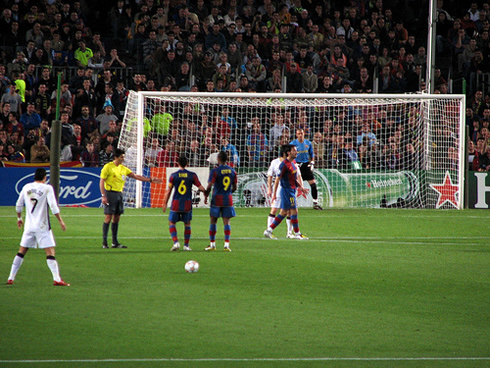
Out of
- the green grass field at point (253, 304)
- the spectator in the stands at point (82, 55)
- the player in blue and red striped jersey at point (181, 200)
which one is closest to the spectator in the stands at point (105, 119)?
the spectator in the stands at point (82, 55)

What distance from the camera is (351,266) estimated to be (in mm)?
12961

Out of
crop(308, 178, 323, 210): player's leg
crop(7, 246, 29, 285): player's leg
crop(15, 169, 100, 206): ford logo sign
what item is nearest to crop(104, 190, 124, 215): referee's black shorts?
crop(7, 246, 29, 285): player's leg

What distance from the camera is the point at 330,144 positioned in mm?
24375

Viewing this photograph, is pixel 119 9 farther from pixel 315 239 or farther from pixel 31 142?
pixel 315 239

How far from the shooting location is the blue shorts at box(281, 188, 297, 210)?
1608cm

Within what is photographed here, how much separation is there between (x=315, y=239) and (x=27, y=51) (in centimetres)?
1341

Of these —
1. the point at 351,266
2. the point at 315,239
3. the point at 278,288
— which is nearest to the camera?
the point at 278,288

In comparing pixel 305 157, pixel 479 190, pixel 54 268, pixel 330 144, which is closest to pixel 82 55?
pixel 330 144

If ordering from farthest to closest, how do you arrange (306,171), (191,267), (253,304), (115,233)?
(306,171) → (115,233) → (191,267) → (253,304)

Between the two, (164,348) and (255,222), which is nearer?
(164,348)

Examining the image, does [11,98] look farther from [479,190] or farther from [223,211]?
[479,190]

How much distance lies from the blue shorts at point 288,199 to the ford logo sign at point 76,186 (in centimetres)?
850

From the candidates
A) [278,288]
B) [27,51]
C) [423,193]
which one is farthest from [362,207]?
[278,288]

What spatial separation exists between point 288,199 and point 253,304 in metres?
6.73
